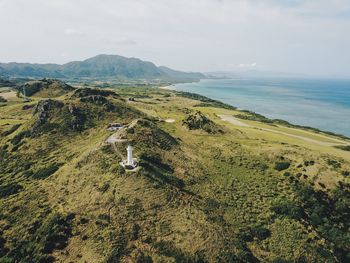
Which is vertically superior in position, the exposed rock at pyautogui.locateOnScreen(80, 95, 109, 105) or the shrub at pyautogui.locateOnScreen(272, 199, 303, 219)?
the exposed rock at pyautogui.locateOnScreen(80, 95, 109, 105)

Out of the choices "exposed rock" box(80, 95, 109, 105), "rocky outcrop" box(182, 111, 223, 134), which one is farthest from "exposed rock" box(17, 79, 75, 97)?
"rocky outcrop" box(182, 111, 223, 134)

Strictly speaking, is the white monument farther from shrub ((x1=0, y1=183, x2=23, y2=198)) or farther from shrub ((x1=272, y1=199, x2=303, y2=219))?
shrub ((x1=272, y1=199, x2=303, y2=219))

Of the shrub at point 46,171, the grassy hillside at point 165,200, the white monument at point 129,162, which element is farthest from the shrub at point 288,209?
the shrub at point 46,171

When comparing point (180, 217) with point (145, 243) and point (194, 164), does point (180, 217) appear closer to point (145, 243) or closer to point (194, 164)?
point (145, 243)

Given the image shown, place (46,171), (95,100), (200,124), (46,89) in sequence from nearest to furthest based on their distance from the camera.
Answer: (46,171)
(200,124)
(95,100)
(46,89)

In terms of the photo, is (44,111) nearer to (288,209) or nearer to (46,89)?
(288,209)

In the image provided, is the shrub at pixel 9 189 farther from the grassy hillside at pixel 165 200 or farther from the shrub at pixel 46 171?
the shrub at pixel 46 171

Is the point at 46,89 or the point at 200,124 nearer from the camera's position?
the point at 200,124

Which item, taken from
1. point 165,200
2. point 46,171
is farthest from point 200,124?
point 46,171
